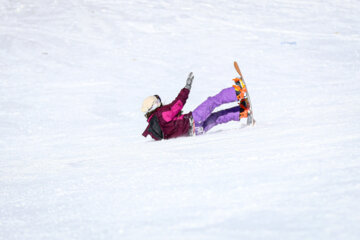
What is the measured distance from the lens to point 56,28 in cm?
1352

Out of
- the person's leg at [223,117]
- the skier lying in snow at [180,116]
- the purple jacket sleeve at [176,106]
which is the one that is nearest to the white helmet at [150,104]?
the skier lying in snow at [180,116]

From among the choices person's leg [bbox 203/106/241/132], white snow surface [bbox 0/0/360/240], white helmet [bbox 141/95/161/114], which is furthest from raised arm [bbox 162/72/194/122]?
person's leg [bbox 203/106/241/132]

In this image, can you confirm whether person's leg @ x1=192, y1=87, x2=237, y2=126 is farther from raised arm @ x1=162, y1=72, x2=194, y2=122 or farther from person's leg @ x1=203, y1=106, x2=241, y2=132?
raised arm @ x1=162, y1=72, x2=194, y2=122

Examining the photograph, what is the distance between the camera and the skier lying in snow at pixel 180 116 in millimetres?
5309

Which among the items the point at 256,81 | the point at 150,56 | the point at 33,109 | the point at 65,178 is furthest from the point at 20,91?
the point at 65,178

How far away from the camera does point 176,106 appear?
17.1 feet

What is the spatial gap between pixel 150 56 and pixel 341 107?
6297 mm

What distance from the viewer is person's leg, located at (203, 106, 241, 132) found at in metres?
5.50

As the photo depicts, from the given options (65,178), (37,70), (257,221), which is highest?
(257,221)

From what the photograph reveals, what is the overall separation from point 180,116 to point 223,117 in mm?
539

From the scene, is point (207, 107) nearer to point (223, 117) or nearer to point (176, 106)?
point (223, 117)

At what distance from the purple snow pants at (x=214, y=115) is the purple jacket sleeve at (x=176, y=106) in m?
0.31

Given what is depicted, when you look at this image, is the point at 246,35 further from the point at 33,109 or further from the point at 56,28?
the point at 33,109

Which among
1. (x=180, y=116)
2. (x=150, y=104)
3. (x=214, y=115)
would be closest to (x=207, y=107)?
(x=214, y=115)
